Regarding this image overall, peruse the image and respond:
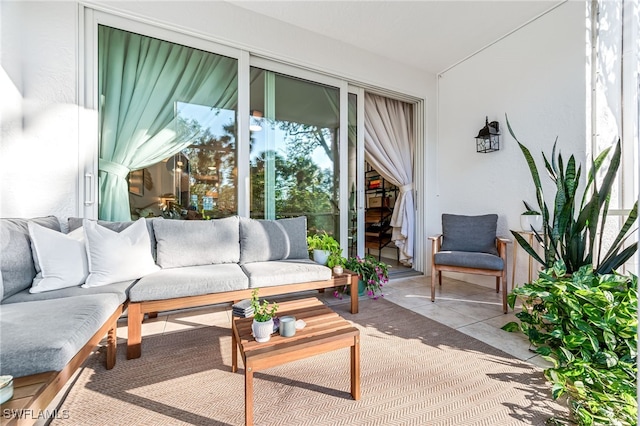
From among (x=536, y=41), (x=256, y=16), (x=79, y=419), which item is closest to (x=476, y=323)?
(x=79, y=419)

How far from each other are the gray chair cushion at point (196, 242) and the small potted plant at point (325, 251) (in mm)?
754

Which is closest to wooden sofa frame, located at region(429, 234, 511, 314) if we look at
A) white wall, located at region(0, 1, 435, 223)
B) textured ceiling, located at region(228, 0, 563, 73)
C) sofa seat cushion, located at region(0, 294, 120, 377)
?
textured ceiling, located at region(228, 0, 563, 73)

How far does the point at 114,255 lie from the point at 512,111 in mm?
4186

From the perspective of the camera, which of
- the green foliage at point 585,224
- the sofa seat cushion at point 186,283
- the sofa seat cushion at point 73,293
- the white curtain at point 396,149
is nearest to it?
the sofa seat cushion at point 73,293

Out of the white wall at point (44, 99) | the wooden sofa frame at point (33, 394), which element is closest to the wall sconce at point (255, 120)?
the white wall at point (44, 99)

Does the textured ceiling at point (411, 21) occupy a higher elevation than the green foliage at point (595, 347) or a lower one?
higher

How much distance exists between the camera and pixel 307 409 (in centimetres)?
134

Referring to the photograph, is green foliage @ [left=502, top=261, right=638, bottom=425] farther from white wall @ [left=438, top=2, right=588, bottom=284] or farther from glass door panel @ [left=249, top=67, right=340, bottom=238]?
glass door panel @ [left=249, top=67, right=340, bottom=238]

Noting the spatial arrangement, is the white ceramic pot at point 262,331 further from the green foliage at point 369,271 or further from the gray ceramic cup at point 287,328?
the green foliage at point 369,271

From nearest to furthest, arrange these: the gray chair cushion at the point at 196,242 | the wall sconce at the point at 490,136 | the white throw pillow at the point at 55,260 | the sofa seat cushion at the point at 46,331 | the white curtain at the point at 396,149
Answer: the sofa seat cushion at the point at 46,331 → the white throw pillow at the point at 55,260 → the gray chair cushion at the point at 196,242 → the wall sconce at the point at 490,136 → the white curtain at the point at 396,149

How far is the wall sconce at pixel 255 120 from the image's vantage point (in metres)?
3.07

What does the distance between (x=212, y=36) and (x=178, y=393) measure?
3026mm

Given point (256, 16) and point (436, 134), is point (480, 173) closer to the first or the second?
point (436, 134)

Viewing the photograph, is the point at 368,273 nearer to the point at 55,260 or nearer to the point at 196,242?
the point at 196,242
